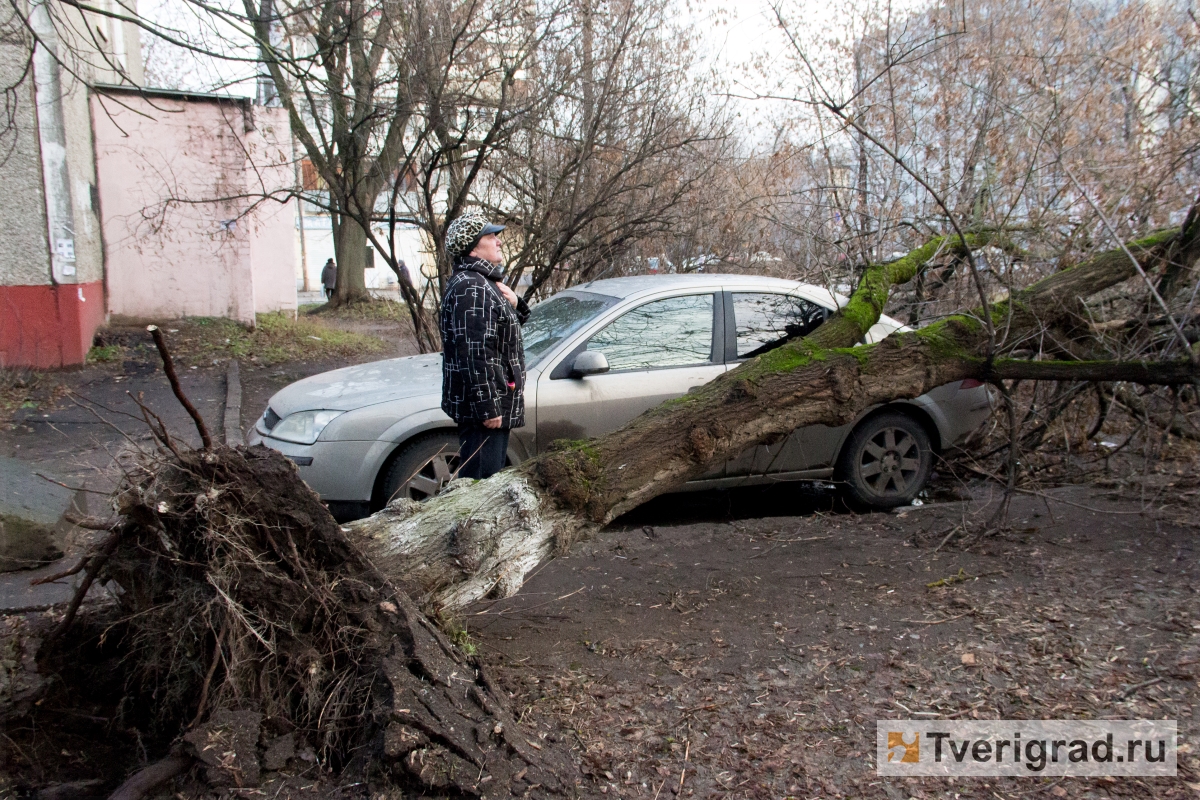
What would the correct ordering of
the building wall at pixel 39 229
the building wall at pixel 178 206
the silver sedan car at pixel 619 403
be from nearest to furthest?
the silver sedan car at pixel 619 403 → the building wall at pixel 39 229 → the building wall at pixel 178 206

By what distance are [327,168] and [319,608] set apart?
6401mm

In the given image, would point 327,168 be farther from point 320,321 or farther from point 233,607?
point 320,321

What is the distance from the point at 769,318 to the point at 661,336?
2.64 ft

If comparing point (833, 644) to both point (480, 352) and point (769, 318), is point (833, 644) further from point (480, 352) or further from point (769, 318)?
point (769, 318)

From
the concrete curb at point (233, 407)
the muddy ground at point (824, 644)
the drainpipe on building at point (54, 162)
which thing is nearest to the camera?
the muddy ground at point (824, 644)

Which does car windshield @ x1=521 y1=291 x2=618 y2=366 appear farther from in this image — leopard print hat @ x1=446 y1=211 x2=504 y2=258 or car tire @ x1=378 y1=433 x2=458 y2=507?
leopard print hat @ x1=446 y1=211 x2=504 y2=258

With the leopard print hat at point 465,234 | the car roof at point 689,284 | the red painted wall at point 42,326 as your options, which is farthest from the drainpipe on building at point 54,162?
the leopard print hat at point 465,234

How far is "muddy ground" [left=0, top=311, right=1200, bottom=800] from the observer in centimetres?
281

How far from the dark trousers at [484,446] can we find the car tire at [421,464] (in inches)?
16.3

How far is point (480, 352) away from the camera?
172 inches

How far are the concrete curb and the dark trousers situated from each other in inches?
118

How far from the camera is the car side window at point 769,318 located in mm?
5754

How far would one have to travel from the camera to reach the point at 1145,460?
538cm

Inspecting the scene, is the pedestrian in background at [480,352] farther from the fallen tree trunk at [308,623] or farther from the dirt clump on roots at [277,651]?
the dirt clump on roots at [277,651]
